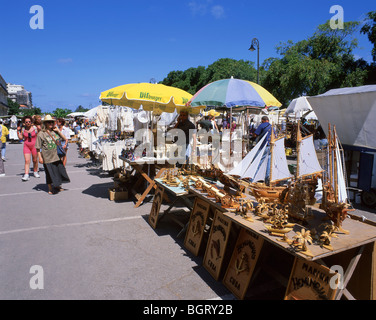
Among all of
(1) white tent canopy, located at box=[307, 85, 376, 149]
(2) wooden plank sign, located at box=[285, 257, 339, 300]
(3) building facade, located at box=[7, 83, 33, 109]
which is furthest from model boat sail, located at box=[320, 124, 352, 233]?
(3) building facade, located at box=[7, 83, 33, 109]

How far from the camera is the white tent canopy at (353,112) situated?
6.27m

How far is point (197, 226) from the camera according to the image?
4.06 meters

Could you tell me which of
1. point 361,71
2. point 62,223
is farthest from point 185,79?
point 62,223

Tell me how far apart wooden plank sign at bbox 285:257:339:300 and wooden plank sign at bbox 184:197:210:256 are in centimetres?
160

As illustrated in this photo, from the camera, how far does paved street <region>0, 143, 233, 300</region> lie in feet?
10.4

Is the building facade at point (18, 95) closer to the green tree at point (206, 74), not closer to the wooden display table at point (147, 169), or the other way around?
the green tree at point (206, 74)

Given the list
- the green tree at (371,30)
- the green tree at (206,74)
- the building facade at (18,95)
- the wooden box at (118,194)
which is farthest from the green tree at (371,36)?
the building facade at (18,95)

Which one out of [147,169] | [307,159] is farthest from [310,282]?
[147,169]

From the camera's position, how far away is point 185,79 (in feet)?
126

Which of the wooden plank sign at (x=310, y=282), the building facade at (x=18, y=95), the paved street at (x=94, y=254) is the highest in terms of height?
the building facade at (x=18, y=95)

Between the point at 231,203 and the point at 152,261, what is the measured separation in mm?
1436

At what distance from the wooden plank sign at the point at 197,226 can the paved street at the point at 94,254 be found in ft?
0.45

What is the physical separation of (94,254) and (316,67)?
2127 centimetres
